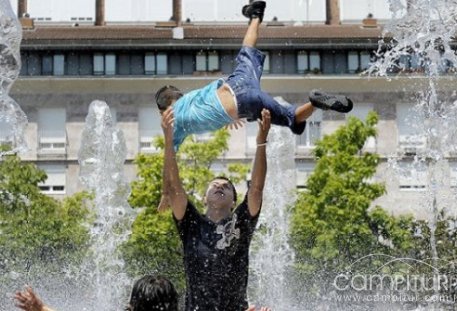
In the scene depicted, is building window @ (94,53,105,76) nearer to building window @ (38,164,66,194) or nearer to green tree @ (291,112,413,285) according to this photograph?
building window @ (38,164,66,194)

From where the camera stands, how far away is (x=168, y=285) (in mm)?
4957

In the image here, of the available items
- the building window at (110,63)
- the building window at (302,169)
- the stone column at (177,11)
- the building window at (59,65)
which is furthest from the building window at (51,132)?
the building window at (302,169)

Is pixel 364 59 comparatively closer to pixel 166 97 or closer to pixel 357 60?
pixel 357 60

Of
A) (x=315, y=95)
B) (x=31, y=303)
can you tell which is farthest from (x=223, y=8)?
(x=31, y=303)

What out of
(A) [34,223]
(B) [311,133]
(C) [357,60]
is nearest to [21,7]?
(B) [311,133]

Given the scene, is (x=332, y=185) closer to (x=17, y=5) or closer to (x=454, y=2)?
(x=454, y=2)

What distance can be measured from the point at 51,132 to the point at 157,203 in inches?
363

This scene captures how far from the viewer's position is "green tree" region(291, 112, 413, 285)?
93.3ft

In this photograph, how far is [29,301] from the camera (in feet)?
16.4

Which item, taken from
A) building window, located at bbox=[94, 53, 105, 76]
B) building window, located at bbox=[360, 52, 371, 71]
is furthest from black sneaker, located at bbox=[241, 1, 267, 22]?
building window, located at bbox=[94, 53, 105, 76]

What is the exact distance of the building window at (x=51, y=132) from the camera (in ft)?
126

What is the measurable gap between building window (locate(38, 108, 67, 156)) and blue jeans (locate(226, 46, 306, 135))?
102ft

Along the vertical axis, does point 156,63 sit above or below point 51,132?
above

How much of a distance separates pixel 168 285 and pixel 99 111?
84.4ft
